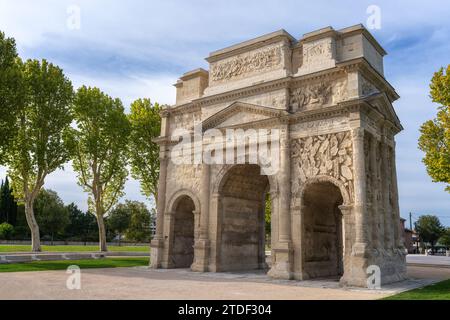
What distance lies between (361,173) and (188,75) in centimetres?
1323

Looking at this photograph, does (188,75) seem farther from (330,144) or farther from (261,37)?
(330,144)

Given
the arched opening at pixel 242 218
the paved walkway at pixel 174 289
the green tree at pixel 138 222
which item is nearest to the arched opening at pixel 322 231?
the paved walkway at pixel 174 289

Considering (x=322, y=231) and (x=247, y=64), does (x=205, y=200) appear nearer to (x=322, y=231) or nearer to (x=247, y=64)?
(x=322, y=231)

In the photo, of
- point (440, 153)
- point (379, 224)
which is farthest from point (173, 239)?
point (440, 153)

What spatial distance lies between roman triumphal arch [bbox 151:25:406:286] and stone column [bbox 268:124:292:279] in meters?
0.05

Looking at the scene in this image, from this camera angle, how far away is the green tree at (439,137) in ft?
64.6

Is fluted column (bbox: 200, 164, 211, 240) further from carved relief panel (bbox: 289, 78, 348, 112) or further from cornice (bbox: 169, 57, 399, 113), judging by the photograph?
carved relief panel (bbox: 289, 78, 348, 112)

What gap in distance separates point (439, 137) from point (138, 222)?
5521 centimetres

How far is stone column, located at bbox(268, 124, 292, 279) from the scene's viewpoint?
18031mm

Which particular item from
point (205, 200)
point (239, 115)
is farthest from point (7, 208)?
point (239, 115)

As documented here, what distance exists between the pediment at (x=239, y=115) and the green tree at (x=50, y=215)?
4591 centimetres

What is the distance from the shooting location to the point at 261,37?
21.6 metres

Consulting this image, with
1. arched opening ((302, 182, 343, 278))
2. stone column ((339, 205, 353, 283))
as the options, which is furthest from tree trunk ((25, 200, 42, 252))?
stone column ((339, 205, 353, 283))
